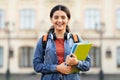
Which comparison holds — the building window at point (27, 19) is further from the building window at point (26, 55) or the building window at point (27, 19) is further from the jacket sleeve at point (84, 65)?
the jacket sleeve at point (84, 65)

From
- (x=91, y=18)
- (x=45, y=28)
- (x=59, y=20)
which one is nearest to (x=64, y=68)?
(x=59, y=20)

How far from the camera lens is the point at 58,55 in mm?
3301

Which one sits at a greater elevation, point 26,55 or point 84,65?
point 84,65

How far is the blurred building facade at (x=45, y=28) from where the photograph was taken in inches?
1212

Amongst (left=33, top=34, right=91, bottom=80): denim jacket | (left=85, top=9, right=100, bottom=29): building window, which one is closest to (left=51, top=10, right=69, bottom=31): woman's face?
(left=33, top=34, right=91, bottom=80): denim jacket

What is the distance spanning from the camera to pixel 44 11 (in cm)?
3156

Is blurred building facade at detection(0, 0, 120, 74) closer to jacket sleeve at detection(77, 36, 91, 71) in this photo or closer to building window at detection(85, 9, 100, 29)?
building window at detection(85, 9, 100, 29)

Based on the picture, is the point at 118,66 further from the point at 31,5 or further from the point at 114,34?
the point at 31,5

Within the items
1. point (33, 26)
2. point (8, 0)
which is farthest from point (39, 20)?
point (8, 0)

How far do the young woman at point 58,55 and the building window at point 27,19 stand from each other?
93.6 feet

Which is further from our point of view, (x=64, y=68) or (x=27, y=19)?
(x=27, y=19)

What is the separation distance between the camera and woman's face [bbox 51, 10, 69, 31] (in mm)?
3336

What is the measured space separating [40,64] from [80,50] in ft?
1.25

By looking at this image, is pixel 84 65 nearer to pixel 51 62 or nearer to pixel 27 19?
pixel 51 62
